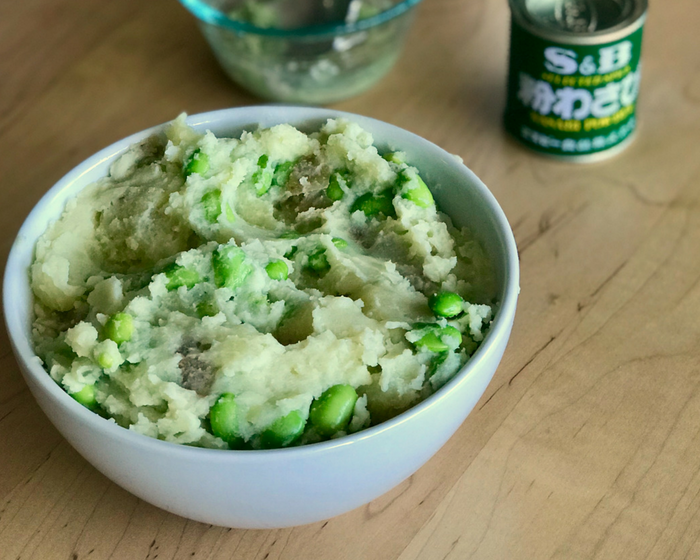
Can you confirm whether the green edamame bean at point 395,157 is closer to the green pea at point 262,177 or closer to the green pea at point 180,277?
the green pea at point 262,177

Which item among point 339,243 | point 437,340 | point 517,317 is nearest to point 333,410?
point 437,340

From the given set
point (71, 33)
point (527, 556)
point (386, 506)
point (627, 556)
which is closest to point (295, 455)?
point (386, 506)

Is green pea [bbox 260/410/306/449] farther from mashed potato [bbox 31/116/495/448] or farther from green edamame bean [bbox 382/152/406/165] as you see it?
green edamame bean [bbox 382/152/406/165]

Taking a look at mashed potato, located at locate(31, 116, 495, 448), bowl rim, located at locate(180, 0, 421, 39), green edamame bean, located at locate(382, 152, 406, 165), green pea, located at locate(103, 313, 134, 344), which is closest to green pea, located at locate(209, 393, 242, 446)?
mashed potato, located at locate(31, 116, 495, 448)

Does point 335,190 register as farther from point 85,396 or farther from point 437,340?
point 85,396

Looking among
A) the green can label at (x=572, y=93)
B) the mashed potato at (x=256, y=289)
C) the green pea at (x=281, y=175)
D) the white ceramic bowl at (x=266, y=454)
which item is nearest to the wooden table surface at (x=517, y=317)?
the green can label at (x=572, y=93)

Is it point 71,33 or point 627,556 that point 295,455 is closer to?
point 627,556
